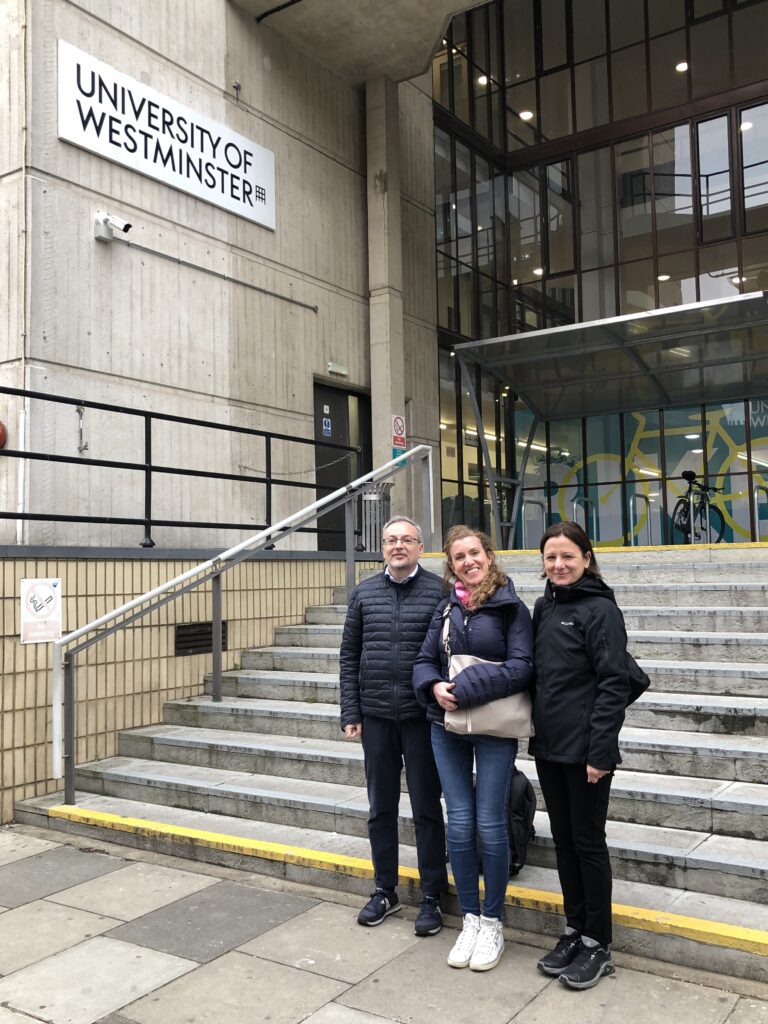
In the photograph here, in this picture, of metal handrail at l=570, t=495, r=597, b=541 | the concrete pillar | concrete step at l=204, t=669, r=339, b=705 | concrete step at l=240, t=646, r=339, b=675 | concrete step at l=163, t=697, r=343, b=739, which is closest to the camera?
concrete step at l=163, t=697, r=343, b=739

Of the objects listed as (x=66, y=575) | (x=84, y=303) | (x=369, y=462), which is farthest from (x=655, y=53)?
(x=66, y=575)

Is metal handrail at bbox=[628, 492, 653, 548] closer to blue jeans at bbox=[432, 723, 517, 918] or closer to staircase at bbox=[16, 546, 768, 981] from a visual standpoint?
staircase at bbox=[16, 546, 768, 981]

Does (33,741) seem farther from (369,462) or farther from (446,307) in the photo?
(446,307)

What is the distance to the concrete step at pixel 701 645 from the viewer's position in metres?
5.45

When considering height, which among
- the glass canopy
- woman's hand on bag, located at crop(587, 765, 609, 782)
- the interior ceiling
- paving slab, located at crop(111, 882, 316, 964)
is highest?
the interior ceiling

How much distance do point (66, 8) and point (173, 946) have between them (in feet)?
26.1

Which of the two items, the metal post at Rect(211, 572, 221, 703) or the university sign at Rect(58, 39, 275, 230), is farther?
the university sign at Rect(58, 39, 275, 230)

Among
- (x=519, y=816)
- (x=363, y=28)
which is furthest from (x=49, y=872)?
(x=363, y=28)

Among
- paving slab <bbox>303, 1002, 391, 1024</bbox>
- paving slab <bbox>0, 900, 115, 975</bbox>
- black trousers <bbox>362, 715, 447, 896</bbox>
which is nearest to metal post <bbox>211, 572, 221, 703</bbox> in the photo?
paving slab <bbox>0, 900, 115, 975</bbox>

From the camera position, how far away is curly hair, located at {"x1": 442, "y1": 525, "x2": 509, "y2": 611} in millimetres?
3674

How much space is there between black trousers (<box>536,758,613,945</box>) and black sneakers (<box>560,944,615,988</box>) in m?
0.05

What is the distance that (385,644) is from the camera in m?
4.06

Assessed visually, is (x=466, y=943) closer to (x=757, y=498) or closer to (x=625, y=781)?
(x=625, y=781)

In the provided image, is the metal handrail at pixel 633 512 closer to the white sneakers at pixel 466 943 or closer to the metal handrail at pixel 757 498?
the metal handrail at pixel 757 498
